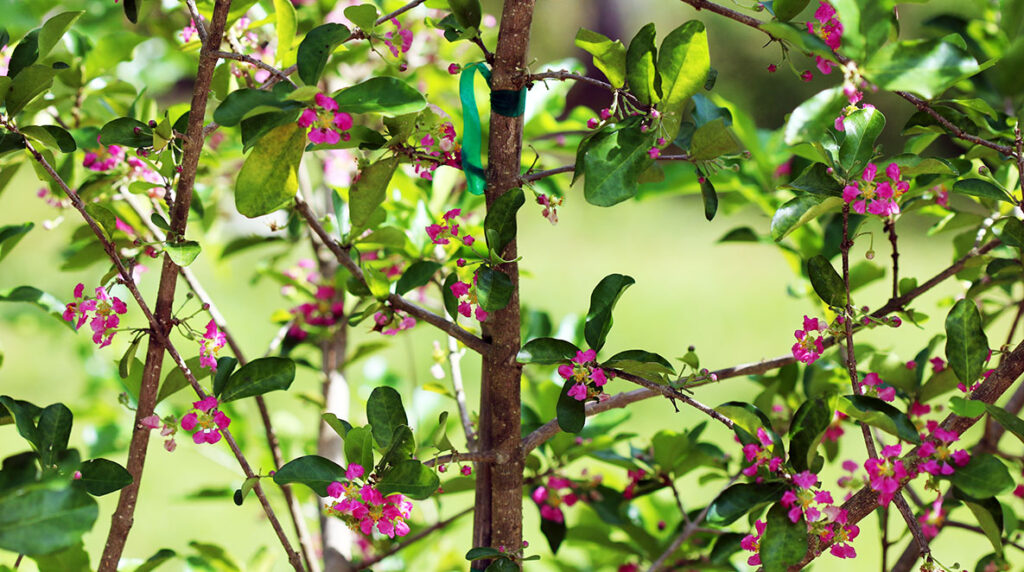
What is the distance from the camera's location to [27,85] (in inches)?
21.3

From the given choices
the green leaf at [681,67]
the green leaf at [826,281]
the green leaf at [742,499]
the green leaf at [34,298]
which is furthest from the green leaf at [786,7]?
the green leaf at [34,298]

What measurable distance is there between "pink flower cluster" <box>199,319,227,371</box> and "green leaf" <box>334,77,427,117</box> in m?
0.19

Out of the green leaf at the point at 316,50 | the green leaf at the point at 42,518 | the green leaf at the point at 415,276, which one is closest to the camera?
the green leaf at the point at 42,518

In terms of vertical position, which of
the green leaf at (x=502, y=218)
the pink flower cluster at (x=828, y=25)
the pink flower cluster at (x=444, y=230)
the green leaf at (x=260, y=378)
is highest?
the pink flower cluster at (x=828, y=25)

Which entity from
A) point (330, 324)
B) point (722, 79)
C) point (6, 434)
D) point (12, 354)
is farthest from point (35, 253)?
point (722, 79)

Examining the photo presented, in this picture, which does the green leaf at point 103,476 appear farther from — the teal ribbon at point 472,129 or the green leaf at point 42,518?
the teal ribbon at point 472,129

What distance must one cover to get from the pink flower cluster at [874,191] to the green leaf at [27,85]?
1.53 feet

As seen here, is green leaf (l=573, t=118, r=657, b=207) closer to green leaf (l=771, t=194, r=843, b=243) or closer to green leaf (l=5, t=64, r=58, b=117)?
green leaf (l=771, t=194, r=843, b=243)

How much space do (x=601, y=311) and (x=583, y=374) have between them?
0.14 ft

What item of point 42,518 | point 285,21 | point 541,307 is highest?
point 541,307

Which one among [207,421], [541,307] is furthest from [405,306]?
[541,307]

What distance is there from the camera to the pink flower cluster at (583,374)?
1.81 feet

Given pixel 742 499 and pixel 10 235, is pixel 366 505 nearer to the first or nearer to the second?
pixel 742 499

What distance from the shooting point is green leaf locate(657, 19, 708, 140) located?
1.68 ft
